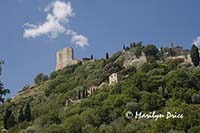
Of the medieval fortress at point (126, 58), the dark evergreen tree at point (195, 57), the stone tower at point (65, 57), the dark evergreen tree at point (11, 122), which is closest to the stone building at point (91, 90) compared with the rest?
the medieval fortress at point (126, 58)

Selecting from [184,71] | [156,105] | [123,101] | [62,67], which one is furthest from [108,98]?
[62,67]

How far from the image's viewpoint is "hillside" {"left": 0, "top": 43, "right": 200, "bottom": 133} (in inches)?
1813

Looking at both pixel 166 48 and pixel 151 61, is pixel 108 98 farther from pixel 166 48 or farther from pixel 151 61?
pixel 166 48

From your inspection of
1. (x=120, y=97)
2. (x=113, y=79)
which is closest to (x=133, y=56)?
(x=113, y=79)

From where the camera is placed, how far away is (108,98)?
5609cm

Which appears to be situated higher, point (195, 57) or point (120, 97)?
point (195, 57)

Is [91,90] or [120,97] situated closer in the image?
[120,97]

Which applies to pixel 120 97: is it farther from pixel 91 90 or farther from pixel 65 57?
pixel 65 57

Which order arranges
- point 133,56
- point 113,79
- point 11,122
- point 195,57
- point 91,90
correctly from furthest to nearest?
point 133,56 < point 113,79 < point 91,90 < point 195,57 < point 11,122

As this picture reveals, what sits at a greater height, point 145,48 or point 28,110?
point 145,48

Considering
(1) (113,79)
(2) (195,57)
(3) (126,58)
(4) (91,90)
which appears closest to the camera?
(2) (195,57)

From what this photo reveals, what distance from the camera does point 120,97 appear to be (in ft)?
183

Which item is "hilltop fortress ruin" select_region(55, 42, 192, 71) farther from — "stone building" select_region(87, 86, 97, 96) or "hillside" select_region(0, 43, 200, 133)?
"stone building" select_region(87, 86, 97, 96)

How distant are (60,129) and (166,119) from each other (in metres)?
11.5
